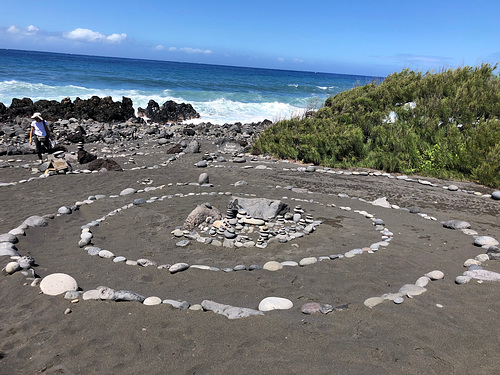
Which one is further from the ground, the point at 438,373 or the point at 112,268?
the point at 438,373

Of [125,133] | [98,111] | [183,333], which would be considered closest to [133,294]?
[183,333]

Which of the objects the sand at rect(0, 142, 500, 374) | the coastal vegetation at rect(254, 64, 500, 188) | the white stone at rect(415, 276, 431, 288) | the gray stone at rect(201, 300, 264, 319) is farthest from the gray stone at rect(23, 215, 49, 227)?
the coastal vegetation at rect(254, 64, 500, 188)

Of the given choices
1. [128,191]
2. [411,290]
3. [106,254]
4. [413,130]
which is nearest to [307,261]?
[411,290]

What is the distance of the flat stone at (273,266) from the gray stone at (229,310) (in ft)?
3.60

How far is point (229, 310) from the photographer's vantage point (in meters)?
3.54

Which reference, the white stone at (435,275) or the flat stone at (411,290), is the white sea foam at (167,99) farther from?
the flat stone at (411,290)

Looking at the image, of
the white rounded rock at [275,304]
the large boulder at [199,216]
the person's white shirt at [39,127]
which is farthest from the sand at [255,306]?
the person's white shirt at [39,127]

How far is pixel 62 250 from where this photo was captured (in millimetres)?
5195

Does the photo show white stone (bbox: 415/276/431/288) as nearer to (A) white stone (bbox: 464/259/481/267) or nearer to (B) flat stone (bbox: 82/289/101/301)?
(A) white stone (bbox: 464/259/481/267)

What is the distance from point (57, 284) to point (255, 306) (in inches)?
85.3

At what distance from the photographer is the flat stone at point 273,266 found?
181 inches

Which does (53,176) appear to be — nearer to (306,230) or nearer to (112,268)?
(112,268)

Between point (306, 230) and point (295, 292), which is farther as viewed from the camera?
point (306, 230)

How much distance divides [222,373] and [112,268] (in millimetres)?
2520
